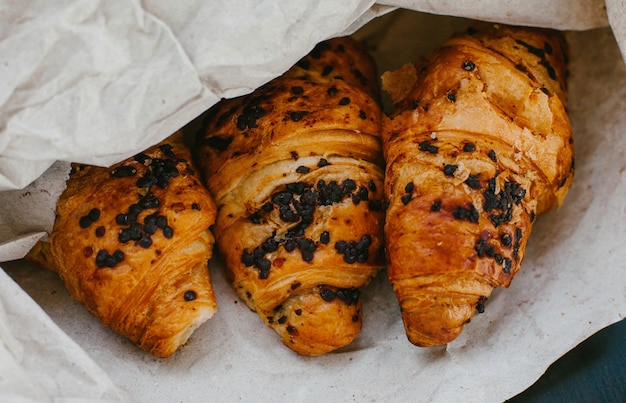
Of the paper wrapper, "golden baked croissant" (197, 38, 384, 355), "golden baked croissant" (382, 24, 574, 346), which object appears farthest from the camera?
"golden baked croissant" (197, 38, 384, 355)

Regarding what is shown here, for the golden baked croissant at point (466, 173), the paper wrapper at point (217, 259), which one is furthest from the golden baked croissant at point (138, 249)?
the golden baked croissant at point (466, 173)

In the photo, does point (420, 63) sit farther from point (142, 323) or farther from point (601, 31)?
point (142, 323)

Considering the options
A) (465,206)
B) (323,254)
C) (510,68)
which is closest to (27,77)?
(323,254)

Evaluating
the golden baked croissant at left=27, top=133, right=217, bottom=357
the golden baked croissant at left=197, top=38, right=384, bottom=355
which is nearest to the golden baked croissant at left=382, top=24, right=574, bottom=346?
the golden baked croissant at left=197, top=38, right=384, bottom=355

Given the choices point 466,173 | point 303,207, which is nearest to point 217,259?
point 303,207

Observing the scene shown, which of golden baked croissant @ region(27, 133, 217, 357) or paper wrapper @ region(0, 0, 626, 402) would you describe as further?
golden baked croissant @ region(27, 133, 217, 357)

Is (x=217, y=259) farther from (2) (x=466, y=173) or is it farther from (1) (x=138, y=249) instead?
(2) (x=466, y=173)

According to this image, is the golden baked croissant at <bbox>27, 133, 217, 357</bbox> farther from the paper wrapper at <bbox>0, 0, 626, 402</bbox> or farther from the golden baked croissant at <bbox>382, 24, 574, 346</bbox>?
the golden baked croissant at <bbox>382, 24, 574, 346</bbox>
